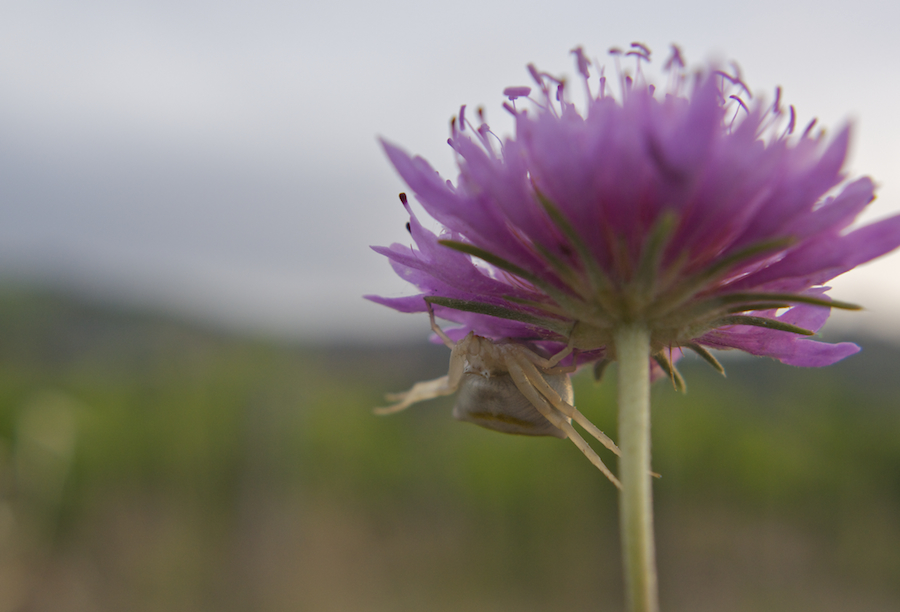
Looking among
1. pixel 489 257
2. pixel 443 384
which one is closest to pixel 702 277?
pixel 489 257

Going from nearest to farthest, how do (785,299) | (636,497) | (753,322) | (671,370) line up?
(636,497), (785,299), (753,322), (671,370)

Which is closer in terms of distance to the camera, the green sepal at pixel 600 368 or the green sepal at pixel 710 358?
the green sepal at pixel 710 358

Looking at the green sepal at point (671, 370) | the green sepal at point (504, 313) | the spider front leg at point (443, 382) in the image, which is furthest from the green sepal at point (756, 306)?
the spider front leg at point (443, 382)

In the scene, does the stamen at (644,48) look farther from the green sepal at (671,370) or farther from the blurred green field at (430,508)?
the blurred green field at (430,508)

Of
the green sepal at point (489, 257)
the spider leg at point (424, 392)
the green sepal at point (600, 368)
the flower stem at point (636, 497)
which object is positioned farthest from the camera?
the spider leg at point (424, 392)

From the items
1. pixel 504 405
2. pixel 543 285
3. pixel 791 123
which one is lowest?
pixel 504 405

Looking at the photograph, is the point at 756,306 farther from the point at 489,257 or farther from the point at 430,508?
the point at 430,508

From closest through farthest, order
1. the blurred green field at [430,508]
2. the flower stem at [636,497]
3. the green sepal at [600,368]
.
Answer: the flower stem at [636,497] → the green sepal at [600,368] → the blurred green field at [430,508]
